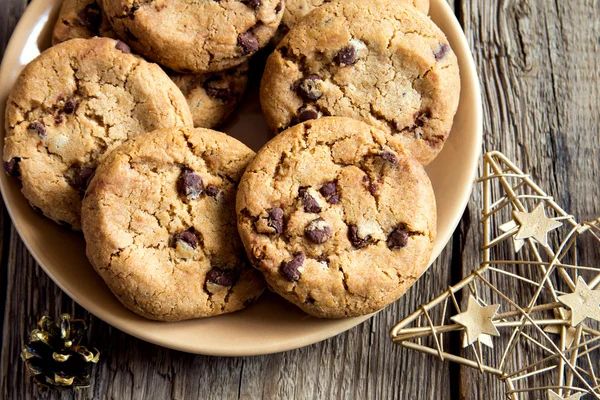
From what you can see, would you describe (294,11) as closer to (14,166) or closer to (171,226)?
(171,226)

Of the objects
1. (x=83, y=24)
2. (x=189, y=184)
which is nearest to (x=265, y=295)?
(x=189, y=184)

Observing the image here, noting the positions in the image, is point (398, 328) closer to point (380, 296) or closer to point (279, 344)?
point (380, 296)

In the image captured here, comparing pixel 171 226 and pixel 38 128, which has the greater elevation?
pixel 38 128

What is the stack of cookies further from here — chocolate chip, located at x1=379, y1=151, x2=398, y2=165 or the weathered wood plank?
the weathered wood plank

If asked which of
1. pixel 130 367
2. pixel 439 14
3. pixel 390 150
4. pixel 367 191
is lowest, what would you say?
pixel 130 367

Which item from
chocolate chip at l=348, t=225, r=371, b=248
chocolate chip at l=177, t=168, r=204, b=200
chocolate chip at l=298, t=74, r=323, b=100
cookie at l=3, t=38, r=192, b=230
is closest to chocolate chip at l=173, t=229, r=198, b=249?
chocolate chip at l=177, t=168, r=204, b=200

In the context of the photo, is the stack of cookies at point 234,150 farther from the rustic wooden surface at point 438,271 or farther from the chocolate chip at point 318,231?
the rustic wooden surface at point 438,271

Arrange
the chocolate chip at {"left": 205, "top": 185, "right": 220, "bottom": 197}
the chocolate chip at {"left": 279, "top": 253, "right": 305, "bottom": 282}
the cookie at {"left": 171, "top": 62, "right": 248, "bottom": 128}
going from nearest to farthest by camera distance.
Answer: the chocolate chip at {"left": 279, "top": 253, "right": 305, "bottom": 282} → the chocolate chip at {"left": 205, "top": 185, "right": 220, "bottom": 197} → the cookie at {"left": 171, "top": 62, "right": 248, "bottom": 128}

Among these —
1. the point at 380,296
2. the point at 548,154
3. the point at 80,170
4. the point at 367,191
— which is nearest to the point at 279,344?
the point at 380,296
